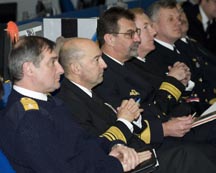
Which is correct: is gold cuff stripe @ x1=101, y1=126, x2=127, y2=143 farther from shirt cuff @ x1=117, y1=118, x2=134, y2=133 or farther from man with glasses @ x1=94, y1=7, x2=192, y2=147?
man with glasses @ x1=94, y1=7, x2=192, y2=147

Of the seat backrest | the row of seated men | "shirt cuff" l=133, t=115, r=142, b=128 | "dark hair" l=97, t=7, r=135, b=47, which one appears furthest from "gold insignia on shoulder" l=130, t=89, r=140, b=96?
the seat backrest

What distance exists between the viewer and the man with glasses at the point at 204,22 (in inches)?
208

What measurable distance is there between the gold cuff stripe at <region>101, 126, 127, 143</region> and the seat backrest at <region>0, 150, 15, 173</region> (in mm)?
595

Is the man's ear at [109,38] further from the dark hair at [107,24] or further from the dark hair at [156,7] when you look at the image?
the dark hair at [156,7]

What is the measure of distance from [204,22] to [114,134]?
2.92 m

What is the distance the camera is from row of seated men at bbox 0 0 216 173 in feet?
7.30

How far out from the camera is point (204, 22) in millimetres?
5355

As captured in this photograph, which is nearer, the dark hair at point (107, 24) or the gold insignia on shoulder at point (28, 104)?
the gold insignia on shoulder at point (28, 104)

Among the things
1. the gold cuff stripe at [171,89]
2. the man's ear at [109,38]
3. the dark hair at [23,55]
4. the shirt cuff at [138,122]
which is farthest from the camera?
the gold cuff stripe at [171,89]

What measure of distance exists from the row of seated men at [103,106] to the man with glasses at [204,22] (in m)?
1.16

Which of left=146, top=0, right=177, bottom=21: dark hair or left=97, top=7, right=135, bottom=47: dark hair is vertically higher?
left=97, top=7, right=135, bottom=47: dark hair

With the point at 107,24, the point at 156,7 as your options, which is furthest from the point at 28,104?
the point at 156,7

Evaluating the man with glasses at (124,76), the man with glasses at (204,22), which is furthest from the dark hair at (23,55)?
the man with glasses at (204,22)

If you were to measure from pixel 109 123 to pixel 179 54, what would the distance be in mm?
1449
